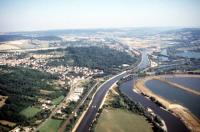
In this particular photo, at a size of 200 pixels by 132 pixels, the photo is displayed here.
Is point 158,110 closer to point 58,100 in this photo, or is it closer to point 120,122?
point 120,122

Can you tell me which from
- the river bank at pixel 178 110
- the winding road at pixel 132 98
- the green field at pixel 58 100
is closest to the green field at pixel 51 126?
the winding road at pixel 132 98

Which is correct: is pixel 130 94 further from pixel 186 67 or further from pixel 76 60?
pixel 76 60

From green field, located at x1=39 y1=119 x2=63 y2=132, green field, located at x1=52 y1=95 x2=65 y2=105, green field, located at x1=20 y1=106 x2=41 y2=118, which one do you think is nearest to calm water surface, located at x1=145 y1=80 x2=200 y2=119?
green field, located at x1=52 y1=95 x2=65 y2=105

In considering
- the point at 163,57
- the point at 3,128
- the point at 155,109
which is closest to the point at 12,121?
the point at 3,128

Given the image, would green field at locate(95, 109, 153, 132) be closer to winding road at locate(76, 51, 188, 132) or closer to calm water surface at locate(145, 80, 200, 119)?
winding road at locate(76, 51, 188, 132)

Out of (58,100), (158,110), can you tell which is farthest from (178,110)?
(58,100)

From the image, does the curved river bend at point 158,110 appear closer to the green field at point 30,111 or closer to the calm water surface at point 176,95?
the calm water surface at point 176,95
